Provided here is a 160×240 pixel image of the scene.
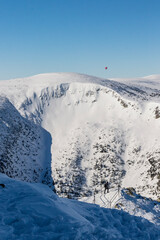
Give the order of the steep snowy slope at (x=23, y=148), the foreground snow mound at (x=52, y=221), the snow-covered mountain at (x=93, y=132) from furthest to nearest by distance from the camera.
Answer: the snow-covered mountain at (x=93, y=132), the steep snowy slope at (x=23, y=148), the foreground snow mound at (x=52, y=221)

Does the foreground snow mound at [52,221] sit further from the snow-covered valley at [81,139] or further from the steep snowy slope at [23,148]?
the steep snowy slope at [23,148]

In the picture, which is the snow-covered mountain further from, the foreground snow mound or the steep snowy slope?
the foreground snow mound

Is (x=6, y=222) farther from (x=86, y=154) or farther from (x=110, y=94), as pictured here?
(x=110, y=94)

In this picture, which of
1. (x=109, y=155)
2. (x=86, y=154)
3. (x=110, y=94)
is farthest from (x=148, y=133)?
(x=110, y=94)

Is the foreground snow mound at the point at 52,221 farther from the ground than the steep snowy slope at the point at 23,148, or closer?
farther from the ground

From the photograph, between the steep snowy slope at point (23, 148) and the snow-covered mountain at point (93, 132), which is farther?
the snow-covered mountain at point (93, 132)

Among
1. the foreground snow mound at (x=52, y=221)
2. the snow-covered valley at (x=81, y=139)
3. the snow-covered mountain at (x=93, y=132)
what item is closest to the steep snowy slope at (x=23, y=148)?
the snow-covered valley at (x=81, y=139)

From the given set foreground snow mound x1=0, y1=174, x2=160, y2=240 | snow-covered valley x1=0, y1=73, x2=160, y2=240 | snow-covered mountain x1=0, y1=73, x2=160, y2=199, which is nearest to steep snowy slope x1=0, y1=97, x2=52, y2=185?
snow-covered valley x1=0, y1=73, x2=160, y2=240

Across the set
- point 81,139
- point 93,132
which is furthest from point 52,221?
point 93,132
